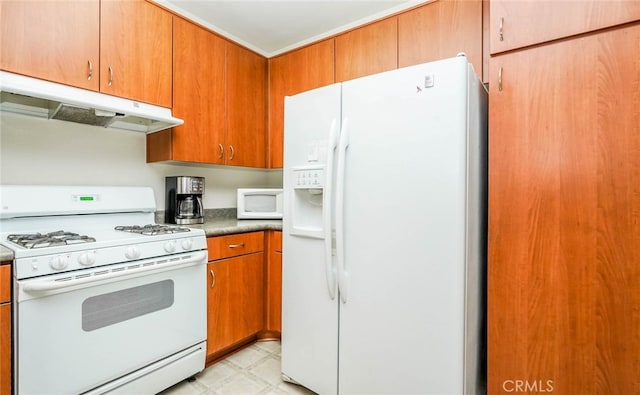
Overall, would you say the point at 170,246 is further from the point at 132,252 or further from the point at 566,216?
the point at 566,216

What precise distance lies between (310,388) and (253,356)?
2.07ft

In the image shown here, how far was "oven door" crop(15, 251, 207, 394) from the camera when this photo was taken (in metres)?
1.22

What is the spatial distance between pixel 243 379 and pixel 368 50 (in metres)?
2.29

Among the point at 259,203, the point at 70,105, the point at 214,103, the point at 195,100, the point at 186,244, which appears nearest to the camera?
the point at 70,105

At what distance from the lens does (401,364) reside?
1326mm

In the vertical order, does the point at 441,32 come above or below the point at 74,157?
above

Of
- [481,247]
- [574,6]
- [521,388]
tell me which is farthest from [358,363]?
[574,6]

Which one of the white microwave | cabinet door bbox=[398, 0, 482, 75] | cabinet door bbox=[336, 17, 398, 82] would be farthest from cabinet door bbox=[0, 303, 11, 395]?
cabinet door bbox=[398, 0, 482, 75]

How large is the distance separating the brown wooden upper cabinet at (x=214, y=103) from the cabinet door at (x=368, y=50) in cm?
76

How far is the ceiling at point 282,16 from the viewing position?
6.83 feet

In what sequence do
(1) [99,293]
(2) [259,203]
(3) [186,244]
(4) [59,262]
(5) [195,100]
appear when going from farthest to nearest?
(2) [259,203], (5) [195,100], (3) [186,244], (1) [99,293], (4) [59,262]

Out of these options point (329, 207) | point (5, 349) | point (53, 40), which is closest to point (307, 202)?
point (329, 207)

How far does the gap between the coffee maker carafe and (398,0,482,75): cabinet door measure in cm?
164

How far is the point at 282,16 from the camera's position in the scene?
2229mm
